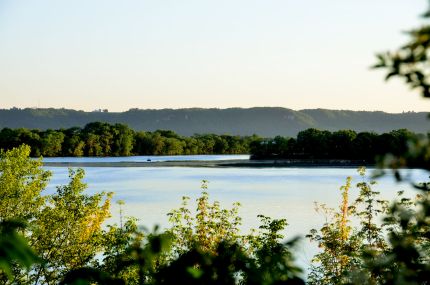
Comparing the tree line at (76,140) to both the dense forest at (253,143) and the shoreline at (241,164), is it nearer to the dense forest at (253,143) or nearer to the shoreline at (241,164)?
the dense forest at (253,143)

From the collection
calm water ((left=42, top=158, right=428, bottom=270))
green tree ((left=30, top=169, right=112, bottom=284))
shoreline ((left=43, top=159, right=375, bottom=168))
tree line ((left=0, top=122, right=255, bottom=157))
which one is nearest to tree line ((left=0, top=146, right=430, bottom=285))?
green tree ((left=30, top=169, right=112, bottom=284))

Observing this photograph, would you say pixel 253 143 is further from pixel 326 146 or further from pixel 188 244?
pixel 188 244

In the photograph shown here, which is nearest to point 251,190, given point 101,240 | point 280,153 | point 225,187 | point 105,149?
point 225,187

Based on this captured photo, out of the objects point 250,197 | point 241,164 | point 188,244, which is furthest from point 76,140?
point 188,244

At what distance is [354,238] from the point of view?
586 inches

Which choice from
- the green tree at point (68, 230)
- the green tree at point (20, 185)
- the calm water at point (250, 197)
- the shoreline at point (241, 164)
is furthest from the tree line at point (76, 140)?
the green tree at point (68, 230)

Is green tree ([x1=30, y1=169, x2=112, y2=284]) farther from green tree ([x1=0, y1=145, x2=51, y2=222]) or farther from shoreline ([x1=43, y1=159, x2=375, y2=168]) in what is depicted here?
shoreline ([x1=43, y1=159, x2=375, y2=168])

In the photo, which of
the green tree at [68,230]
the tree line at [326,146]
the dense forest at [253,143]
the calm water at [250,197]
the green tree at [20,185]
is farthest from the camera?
the dense forest at [253,143]

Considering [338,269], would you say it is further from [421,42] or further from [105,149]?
[105,149]

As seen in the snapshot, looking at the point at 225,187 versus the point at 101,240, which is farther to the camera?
the point at 225,187

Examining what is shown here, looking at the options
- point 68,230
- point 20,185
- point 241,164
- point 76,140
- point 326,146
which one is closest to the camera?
point 68,230

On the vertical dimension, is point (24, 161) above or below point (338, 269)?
above

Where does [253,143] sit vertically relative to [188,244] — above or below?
above

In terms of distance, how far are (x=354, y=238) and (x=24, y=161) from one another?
13.2 m
